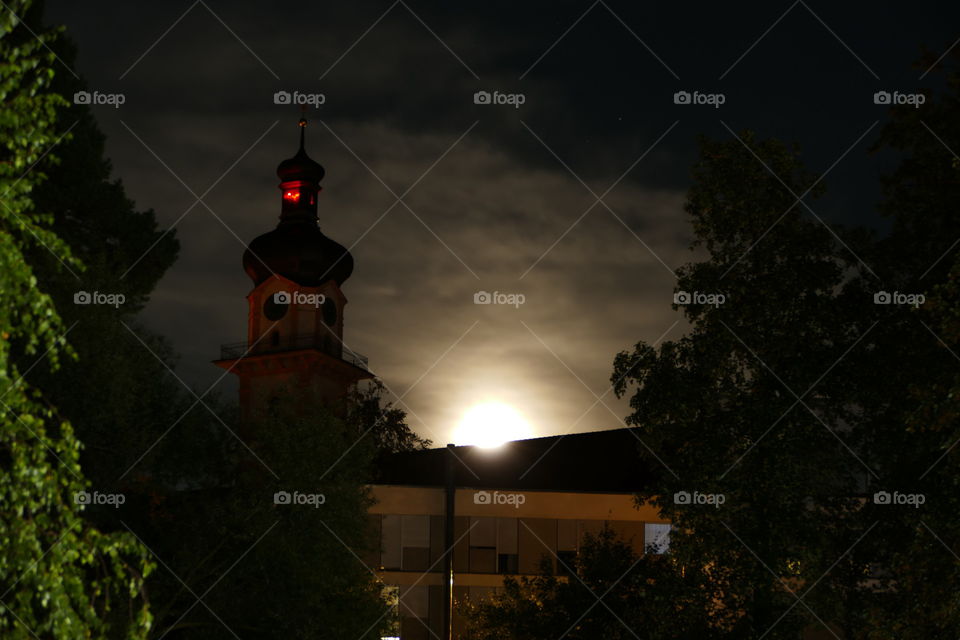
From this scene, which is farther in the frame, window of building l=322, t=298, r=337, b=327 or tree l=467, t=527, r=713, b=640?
window of building l=322, t=298, r=337, b=327

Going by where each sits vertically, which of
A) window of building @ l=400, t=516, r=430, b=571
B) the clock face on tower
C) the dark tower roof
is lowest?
window of building @ l=400, t=516, r=430, b=571

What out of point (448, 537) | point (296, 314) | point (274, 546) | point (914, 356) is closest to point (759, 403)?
point (914, 356)

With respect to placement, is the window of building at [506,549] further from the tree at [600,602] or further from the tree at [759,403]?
the tree at [759,403]

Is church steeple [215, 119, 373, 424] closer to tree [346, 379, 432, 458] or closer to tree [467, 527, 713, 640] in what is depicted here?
tree [346, 379, 432, 458]

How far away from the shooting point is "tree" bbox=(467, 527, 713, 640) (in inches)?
822

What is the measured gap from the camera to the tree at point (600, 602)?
20891mm

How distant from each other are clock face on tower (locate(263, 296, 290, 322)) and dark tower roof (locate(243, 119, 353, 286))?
1558mm

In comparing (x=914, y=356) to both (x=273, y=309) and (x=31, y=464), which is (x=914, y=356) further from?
(x=273, y=309)

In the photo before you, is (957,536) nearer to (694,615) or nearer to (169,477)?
(694,615)

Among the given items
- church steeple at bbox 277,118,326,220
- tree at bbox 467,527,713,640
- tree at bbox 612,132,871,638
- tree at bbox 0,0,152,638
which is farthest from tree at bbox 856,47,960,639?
church steeple at bbox 277,118,326,220

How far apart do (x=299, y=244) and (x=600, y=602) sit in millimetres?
44491

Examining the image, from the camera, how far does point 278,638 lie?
22500 mm

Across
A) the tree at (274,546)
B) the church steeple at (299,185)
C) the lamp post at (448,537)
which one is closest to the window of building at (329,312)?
the church steeple at (299,185)

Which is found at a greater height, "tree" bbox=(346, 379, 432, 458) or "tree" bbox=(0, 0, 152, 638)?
"tree" bbox=(346, 379, 432, 458)
